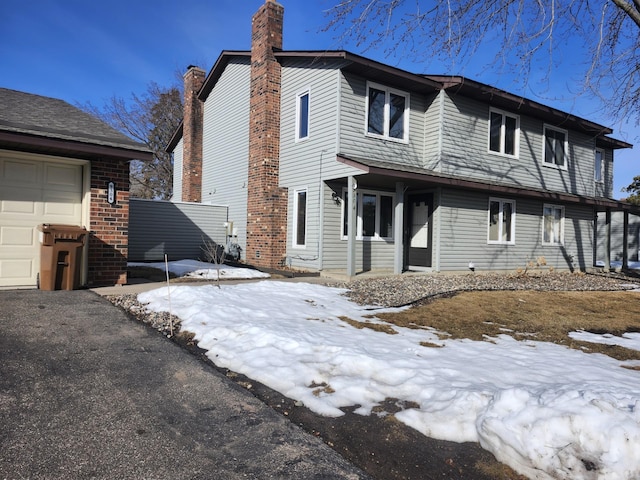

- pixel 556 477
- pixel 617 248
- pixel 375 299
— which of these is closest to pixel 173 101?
pixel 375 299

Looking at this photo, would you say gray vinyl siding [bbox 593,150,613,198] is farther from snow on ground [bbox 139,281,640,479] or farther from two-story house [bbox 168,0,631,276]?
snow on ground [bbox 139,281,640,479]

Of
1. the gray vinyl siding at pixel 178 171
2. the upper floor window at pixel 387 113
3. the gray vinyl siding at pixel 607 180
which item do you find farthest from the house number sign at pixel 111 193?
the gray vinyl siding at pixel 607 180

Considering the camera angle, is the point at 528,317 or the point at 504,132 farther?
the point at 504,132

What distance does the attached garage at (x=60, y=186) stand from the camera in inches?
302

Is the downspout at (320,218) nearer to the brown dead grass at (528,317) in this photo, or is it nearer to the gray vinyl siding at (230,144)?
the gray vinyl siding at (230,144)

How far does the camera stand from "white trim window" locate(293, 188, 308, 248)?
12922mm

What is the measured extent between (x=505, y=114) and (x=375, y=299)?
9990 millimetres

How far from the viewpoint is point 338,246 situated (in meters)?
12.3

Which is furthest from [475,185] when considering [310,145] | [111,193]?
[111,193]

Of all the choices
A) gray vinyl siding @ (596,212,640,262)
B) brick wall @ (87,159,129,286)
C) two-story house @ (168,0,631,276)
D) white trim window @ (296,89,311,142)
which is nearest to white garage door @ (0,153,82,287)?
brick wall @ (87,159,129,286)

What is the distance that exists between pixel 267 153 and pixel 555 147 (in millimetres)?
11312

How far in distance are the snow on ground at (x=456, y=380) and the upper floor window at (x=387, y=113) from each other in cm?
733

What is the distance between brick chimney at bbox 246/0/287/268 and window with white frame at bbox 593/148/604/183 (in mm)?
14848

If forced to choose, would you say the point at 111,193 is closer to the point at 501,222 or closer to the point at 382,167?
the point at 382,167
